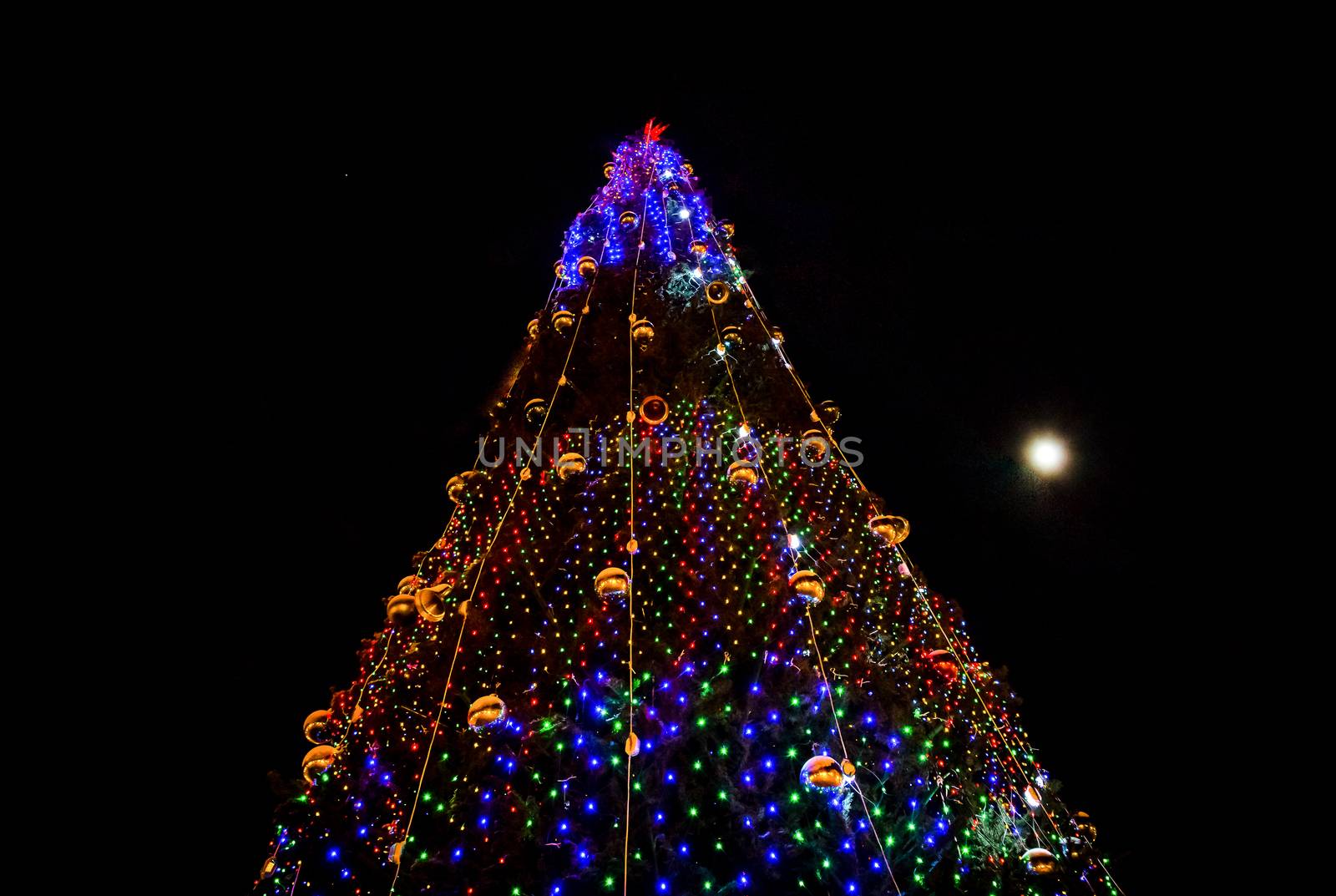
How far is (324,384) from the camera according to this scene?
5.00 m

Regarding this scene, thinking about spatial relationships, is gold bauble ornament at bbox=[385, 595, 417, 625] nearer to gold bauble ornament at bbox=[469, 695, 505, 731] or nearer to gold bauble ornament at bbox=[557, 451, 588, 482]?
gold bauble ornament at bbox=[469, 695, 505, 731]

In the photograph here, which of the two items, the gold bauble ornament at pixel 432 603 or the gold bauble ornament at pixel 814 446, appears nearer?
the gold bauble ornament at pixel 432 603

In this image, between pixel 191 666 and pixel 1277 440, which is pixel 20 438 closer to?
pixel 191 666

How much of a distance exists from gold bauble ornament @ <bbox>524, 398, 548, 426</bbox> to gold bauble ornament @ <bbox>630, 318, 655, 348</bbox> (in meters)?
0.62

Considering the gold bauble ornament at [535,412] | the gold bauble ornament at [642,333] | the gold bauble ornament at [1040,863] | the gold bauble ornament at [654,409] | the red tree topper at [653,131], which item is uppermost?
the red tree topper at [653,131]

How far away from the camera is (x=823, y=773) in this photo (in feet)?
6.26

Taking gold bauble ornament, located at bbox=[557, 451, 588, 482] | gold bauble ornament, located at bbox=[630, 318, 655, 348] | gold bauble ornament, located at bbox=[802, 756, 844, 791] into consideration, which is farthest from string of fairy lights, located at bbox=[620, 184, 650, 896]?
gold bauble ornament, located at bbox=[802, 756, 844, 791]

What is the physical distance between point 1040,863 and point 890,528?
1.27 meters

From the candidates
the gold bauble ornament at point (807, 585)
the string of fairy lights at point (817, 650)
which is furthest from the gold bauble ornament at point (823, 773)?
Answer: the gold bauble ornament at point (807, 585)

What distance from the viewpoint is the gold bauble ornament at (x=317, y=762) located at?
103 inches

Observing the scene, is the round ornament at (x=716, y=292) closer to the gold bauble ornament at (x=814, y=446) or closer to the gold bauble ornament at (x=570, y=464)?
the gold bauble ornament at (x=814, y=446)

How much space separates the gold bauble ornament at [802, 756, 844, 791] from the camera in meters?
1.89

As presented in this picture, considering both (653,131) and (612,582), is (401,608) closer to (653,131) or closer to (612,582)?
(612,582)

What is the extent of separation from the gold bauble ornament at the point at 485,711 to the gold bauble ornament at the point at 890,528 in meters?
1.76
